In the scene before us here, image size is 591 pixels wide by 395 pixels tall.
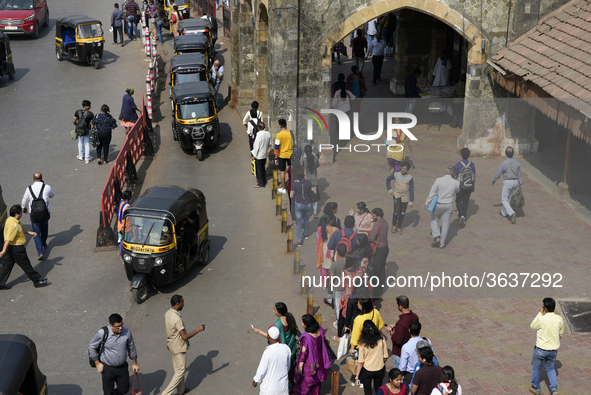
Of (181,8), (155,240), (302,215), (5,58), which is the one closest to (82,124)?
(155,240)

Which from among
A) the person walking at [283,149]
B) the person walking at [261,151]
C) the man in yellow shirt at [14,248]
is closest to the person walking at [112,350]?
the man in yellow shirt at [14,248]

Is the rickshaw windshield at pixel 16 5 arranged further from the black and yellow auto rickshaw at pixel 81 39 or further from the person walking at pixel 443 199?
the person walking at pixel 443 199

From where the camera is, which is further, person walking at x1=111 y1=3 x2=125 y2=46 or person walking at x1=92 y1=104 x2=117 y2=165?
person walking at x1=111 y1=3 x2=125 y2=46

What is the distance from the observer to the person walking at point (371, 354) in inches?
372

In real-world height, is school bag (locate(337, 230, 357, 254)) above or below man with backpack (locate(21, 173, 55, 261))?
above

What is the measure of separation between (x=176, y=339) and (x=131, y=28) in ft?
91.4

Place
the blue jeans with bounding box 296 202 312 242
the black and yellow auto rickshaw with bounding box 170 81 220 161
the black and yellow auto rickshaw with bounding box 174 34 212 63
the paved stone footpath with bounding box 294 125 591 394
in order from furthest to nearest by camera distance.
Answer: the black and yellow auto rickshaw with bounding box 174 34 212 63, the black and yellow auto rickshaw with bounding box 170 81 220 161, the blue jeans with bounding box 296 202 312 242, the paved stone footpath with bounding box 294 125 591 394

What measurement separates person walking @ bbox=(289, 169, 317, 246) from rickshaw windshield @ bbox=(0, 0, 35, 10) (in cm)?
2366

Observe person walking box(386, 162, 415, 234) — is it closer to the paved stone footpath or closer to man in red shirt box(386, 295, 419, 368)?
the paved stone footpath

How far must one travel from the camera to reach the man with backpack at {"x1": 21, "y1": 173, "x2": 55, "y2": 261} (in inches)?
594

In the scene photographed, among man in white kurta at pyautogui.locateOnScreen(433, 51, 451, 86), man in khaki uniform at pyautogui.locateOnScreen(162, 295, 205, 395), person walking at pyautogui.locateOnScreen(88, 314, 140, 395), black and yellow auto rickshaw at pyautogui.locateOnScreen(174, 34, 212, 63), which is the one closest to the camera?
person walking at pyautogui.locateOnScreen(88, 314, 140, 395)

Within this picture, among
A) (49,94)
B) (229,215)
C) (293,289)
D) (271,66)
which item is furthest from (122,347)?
(49,94)

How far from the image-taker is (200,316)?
1304 cm

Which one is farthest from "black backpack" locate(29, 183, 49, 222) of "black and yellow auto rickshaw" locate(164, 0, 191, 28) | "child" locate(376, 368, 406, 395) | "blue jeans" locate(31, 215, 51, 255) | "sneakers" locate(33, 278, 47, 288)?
"black and yellow auto rickshaw" locate(164, 0, 191, 28)
